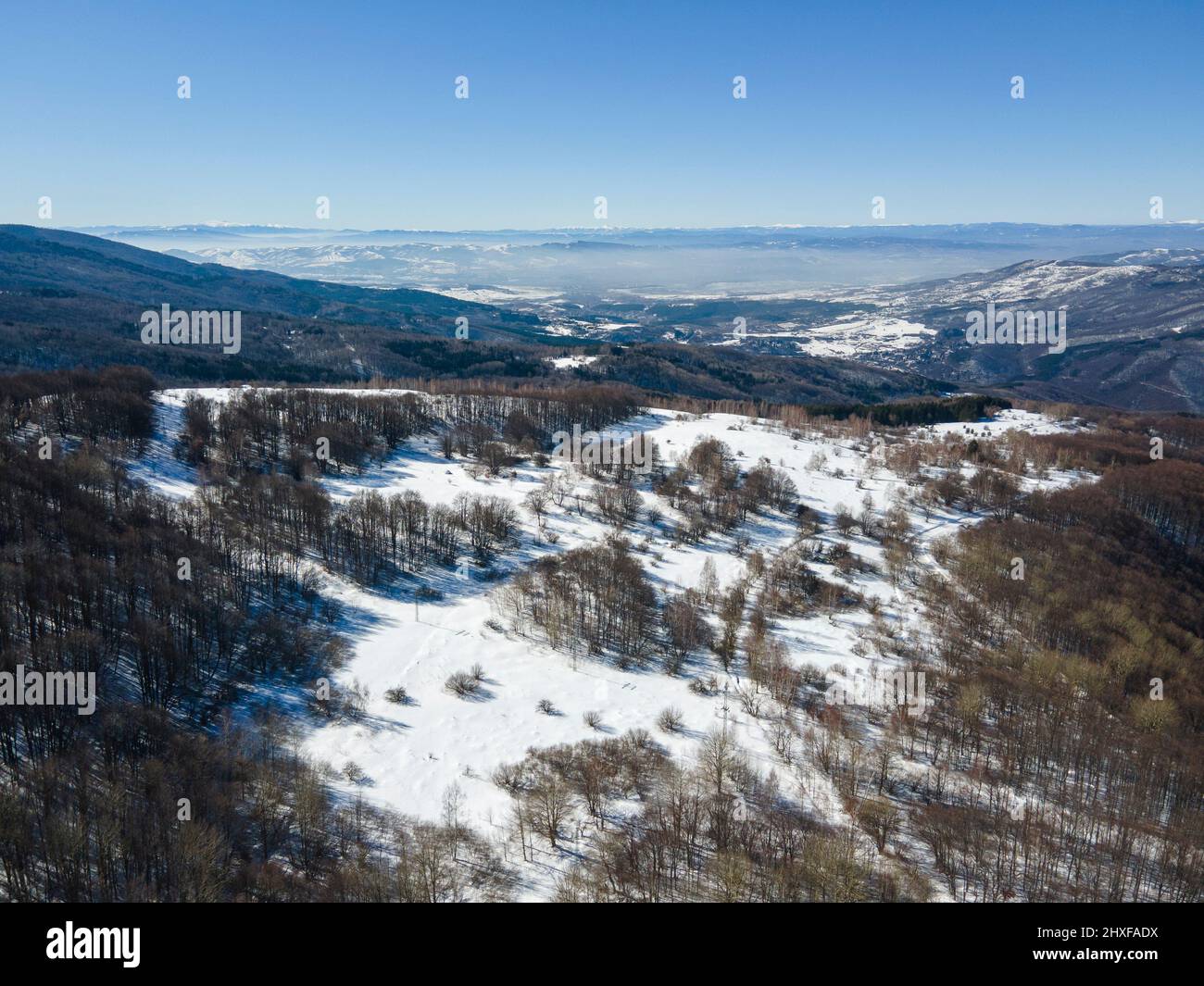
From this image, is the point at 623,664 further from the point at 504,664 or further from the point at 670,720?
the point at 504,664

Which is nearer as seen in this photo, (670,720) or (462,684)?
(670,720)

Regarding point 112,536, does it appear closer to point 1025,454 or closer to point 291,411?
point 291,411

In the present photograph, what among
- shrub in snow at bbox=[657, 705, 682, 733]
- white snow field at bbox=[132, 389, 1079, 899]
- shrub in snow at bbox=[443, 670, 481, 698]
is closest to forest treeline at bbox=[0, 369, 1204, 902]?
shrub in snow at bbox=[657, 705, 682, 733]

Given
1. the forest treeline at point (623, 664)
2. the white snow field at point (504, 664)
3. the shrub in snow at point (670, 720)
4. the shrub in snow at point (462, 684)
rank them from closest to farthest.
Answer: the forest treeline at point (623, 664)
the white snow field at point (504, 664)
the shrub in snow at point (670, 720)
the shrub in snow at point (462, 684)

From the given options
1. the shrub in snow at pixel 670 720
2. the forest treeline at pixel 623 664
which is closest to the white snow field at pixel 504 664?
the shrub in snow at pixel 670 720

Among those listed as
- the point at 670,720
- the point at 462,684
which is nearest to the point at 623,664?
the point at 670,720

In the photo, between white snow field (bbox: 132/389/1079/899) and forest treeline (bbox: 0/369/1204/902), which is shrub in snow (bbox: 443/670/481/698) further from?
forest treeline (bbox: 0/369/1204/902)

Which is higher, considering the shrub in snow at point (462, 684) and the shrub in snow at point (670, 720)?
the shrub in snow at point (462, 684)

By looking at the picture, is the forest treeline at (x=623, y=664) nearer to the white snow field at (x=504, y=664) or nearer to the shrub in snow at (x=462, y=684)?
the white snow field at (x=504, y=664)

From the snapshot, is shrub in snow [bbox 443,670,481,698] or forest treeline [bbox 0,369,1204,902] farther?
shrub in snow [bbox 443,670,481,698]
